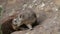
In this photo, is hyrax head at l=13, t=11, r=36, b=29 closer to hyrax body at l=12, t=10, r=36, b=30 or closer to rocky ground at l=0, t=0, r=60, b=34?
hyrax body at l=12, t=10, r=36, b=30

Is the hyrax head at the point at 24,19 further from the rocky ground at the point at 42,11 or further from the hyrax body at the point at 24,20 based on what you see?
the rocky ground at the point at 42,11

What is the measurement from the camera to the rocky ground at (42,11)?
4.82 meters

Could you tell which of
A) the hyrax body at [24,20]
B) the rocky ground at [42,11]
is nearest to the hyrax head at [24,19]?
the hyrax body at [24,20]

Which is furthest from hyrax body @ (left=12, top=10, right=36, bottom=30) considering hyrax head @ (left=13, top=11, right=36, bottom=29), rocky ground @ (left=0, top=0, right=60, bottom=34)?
rocky ground @ (left=0, top=0, right=60, bottom=34)

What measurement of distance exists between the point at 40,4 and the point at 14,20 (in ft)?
5.38

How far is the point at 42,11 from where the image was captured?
238 inches

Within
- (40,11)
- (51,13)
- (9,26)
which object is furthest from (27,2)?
(9,26)

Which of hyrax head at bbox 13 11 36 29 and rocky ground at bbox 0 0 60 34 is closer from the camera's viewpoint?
rocky ground at bbox 0 0 60 34

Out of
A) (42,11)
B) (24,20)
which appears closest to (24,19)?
(24,20)

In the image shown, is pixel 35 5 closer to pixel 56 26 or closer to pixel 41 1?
pixel 41 1

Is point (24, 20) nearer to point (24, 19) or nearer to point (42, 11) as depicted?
point (24, 19)

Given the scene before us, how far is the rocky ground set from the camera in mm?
4816

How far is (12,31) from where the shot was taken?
17.1 ft

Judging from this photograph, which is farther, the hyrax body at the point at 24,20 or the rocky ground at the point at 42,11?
the hyrax body at the point at 24,20
